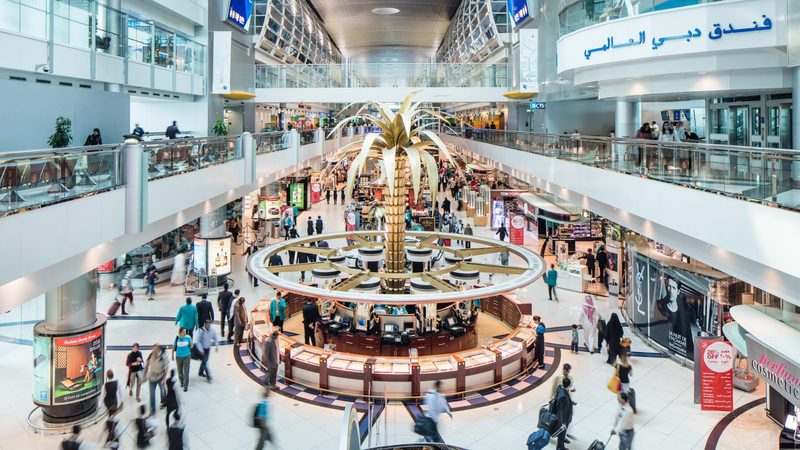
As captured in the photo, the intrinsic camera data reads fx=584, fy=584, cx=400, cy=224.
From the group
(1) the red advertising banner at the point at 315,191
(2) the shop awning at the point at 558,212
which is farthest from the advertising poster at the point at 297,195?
(2) the shop awning at the point at 558,212

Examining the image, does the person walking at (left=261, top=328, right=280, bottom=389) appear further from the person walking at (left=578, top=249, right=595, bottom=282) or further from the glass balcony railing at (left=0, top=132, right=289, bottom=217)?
the person walking at (left=578, top=249, right=595, bottom=282)

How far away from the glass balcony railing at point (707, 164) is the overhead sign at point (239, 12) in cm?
1772

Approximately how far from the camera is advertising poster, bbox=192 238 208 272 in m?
19.8

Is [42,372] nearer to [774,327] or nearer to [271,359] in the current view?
[271,359]

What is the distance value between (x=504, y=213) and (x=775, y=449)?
21.7m

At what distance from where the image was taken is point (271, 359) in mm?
11695

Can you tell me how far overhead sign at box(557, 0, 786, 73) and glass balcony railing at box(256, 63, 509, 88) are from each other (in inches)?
575

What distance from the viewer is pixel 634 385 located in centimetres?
1202

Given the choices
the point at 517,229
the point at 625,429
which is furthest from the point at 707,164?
the point at 517,229

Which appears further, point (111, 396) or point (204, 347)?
point (204, 347)

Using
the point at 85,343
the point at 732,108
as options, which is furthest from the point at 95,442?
the point at 732,108

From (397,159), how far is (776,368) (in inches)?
311

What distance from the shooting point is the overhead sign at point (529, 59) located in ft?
87.6

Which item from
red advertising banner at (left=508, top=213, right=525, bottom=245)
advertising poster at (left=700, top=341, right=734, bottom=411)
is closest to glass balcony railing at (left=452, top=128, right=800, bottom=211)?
advertising poster at (left=700, top=341, right=734, bottom=411)
